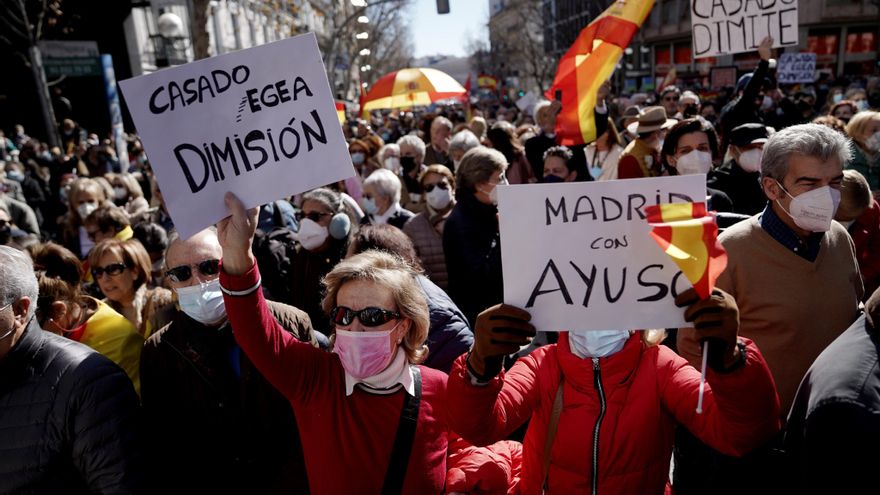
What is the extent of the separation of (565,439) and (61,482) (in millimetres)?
1586

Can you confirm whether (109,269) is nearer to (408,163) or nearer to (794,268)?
(794,268)

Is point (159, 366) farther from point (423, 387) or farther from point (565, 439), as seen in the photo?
point (565, 439)

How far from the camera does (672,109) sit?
1055 centimetres

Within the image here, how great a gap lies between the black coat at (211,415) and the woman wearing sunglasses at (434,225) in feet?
6.23

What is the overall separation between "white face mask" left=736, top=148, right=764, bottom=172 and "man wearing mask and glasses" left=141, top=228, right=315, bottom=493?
3206 mm

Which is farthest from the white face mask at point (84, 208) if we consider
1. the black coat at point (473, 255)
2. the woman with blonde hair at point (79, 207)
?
the black coat at point (473, 255)

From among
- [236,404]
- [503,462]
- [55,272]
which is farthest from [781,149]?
[55,272]

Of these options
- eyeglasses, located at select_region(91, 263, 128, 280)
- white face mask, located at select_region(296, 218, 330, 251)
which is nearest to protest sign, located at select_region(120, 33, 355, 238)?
eyeglasses, located at select_region(91, 263, 128, 280)

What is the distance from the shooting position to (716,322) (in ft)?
4.51

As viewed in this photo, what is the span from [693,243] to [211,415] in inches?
73.5

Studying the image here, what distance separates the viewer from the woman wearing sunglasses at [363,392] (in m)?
2.00

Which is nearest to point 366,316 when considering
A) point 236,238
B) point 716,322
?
point 236,238

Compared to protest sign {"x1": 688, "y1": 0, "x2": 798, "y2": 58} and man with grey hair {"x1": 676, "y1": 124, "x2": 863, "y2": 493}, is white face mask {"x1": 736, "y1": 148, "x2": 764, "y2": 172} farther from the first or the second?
man with grey hair {"x1": 676, "y1": 124, "x2": 863, "y2": 493}

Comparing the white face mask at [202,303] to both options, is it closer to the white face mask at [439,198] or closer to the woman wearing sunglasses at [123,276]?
the woman wearing sunglasses at [123,276]
